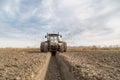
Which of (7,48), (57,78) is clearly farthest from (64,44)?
(7,48)

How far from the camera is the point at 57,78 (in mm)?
10422

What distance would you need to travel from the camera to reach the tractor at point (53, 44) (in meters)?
24.5

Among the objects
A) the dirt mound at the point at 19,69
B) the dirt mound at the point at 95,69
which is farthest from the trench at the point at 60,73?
the dirt mound at the point at 19,69

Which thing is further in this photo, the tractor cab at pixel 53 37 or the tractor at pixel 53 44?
the tractor cab at pixel 53 37

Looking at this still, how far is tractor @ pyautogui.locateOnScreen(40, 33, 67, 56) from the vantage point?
24.5 meters

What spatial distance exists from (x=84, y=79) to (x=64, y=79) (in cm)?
283

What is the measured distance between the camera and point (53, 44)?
24594mm

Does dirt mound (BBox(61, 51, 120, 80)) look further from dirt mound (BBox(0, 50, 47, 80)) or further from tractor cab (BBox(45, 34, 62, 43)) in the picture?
tractor cab (BBox(45, 34, 62, 43))

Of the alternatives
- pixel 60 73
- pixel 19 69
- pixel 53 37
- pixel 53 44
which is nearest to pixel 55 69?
pixel 60 73

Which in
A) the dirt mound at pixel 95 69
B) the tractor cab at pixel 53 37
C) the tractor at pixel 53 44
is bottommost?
the dirt mound at pixel 95 69

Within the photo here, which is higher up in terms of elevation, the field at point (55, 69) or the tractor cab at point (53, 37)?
the tractor cab at point (53, 37)

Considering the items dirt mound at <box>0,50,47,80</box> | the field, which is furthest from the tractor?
dirt mound at <box>0,50,47,80</box>

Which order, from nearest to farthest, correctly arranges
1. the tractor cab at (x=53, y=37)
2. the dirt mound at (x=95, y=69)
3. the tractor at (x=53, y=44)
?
the dirt mound at (x=95, y=69) → the tractor at (x=53, y=44) → the tractor cab at (x=53, y=37)

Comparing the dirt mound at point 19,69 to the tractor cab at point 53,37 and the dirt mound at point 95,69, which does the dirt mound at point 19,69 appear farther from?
the tractor cab at point 53,37
